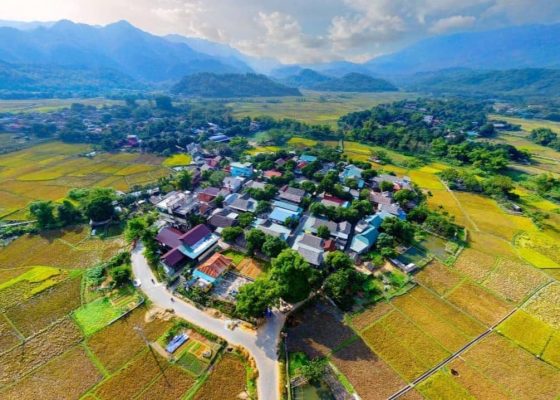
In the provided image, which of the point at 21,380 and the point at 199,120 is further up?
the point at 199,120

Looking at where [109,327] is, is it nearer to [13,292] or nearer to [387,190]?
[13,292]

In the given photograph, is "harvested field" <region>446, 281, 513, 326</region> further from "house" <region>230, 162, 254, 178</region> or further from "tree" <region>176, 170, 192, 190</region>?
"tree" <region>176, 170, 192, 190</region>

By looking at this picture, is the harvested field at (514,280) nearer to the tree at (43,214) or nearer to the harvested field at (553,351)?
the harvested field at (553,351)

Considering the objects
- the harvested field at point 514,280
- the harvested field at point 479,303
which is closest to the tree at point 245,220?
the harvested field at point 479,303

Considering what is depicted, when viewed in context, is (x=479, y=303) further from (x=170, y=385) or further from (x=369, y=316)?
(x=170, y=385)

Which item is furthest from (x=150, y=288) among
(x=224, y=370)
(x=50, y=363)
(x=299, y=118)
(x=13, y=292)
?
(x=299, y=118)

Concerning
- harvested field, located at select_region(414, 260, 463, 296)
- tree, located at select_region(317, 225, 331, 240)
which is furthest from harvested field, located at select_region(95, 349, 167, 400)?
harvested field, located at select_region(414, 260, 463, 296)

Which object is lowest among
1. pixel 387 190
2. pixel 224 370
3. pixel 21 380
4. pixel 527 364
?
pixel 21 380
